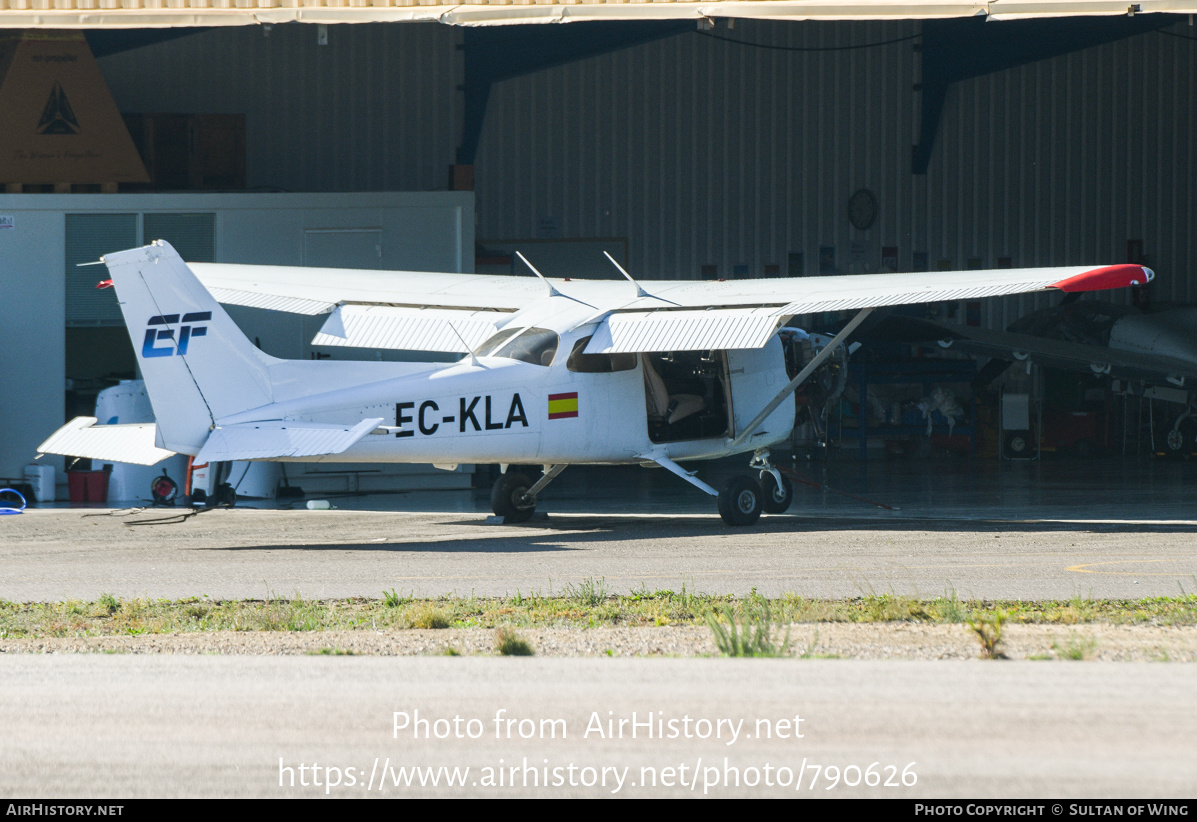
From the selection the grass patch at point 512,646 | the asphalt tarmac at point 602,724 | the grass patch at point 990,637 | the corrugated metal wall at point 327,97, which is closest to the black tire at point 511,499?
the asphalt tarmac at point 602,724

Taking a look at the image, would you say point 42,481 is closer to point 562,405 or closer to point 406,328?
point 406,328

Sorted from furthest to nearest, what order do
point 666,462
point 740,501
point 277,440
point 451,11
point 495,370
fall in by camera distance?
point 451,11, point 740,501, point 666,462, point 495,370, point 277,440

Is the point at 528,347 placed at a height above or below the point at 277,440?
above

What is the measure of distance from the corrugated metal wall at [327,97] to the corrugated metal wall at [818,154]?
9 cm

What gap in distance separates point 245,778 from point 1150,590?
6931 millimetres

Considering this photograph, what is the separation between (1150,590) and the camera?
28.4ft

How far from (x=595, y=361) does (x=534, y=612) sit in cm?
498

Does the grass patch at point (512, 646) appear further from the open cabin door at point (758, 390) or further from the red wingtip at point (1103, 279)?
the open cabin door at point (758, 390)

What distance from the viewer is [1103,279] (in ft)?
36.3

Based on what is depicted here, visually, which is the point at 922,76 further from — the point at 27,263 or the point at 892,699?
the point at 892,699

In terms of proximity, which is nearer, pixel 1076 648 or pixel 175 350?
pixel 1076 648

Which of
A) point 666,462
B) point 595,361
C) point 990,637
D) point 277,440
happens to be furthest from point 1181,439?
point 990,637

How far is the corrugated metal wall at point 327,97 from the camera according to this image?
76.4 ft
